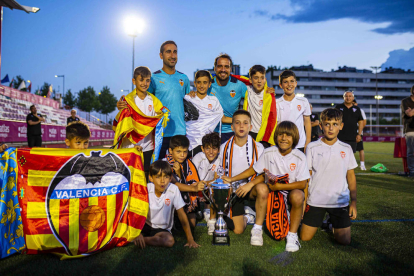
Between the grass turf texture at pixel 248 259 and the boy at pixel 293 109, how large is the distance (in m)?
1.65

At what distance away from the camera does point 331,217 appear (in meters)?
3.60

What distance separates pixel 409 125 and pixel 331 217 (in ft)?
19.9

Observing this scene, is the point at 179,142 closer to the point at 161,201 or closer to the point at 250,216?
the point at 161,201

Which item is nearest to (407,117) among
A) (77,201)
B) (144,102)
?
(144,102)

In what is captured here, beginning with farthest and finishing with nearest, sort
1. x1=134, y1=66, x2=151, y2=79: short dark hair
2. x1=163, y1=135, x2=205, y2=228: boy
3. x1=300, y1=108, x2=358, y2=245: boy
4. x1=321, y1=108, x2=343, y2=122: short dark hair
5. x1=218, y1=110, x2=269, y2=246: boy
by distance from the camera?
1. x1=134, y1=66, x2=151, y2=79: short dark hair
2. x1=163, y1=135, x2=205, y2=228: boy
3. x1=218, y1=110, x2=269, y2=246: boy
4. x1=321, y1=108, x2=343, y2=122: short dark hair
5. x1=300, y1=108, x2=358, y2=245: boy

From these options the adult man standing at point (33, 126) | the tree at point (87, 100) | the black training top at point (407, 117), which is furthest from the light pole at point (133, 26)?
the tree at point (87, 100)

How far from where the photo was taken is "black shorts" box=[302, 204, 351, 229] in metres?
3.47

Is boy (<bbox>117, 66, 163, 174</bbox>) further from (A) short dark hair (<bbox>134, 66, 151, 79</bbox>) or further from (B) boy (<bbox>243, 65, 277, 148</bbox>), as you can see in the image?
(B) boy (<bbox>243, 65, 277, 148</bbox>)

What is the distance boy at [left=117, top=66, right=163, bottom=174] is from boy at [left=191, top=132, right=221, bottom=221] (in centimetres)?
76

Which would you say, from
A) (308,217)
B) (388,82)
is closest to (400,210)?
(308,217)

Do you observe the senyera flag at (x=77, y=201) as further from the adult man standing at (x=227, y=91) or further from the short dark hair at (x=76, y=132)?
the adult man standing at (x=227, y=91)

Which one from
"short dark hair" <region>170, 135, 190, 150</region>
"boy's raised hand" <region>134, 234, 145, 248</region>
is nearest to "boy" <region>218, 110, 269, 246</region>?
"short dark hair" <region>170, 135, 190, 150</region>

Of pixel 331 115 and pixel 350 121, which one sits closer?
pixel 331 115

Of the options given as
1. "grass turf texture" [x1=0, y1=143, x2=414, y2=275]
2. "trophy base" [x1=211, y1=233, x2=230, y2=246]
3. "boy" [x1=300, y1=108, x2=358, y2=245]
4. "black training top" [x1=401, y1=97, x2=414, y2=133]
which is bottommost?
"grass turf texture" [x1=0, y1=143, x2=414, y2=275]
